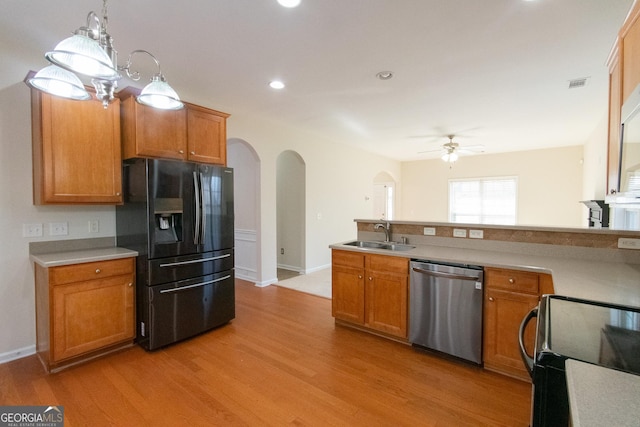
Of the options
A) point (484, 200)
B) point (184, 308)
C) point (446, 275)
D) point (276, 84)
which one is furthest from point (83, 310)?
point (484, 200)

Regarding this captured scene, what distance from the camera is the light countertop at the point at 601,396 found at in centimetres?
62

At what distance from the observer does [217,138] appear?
10.7 feet

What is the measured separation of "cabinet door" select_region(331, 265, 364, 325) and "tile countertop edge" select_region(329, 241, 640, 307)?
0.26m

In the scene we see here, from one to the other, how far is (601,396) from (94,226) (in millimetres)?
3607

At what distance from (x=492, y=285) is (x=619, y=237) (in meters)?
0.96

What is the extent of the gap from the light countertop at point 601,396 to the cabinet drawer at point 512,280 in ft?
4.88

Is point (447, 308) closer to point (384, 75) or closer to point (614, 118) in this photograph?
point (614, 118)

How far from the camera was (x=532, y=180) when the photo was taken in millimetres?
6945

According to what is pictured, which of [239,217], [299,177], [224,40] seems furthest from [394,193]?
[224,40]

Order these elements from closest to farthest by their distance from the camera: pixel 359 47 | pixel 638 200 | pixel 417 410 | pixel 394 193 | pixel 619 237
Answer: pixel 638 200
pixel 417 410
pixel 619 237
pixel 359 47
pixel 394 193

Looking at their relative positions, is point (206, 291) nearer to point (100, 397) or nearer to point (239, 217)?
point (100, 397)

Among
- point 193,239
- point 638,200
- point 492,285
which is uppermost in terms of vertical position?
point 638,200

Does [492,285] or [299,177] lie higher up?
[299,177]

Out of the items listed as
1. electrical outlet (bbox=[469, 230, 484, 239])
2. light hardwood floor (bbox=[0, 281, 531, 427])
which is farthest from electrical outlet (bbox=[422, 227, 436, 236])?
light hardwood floor (bbox=[0, 281, 531, 427])
